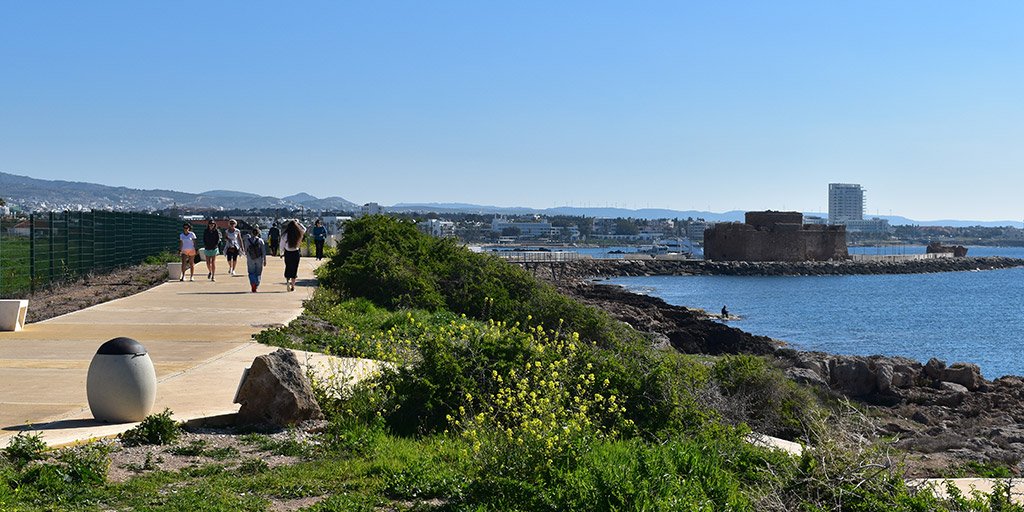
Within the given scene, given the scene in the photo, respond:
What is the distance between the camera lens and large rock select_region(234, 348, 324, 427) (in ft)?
34.4

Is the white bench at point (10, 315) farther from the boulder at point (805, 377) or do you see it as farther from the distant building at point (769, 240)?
the distant building at point (769, 240)

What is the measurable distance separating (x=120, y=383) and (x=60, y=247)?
20.2 meters

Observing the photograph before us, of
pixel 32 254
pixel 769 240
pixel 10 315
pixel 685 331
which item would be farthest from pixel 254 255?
pixel 769 240

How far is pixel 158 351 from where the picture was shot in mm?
15680

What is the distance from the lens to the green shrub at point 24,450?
8.70m

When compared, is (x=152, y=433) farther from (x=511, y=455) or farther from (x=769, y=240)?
(x=769, y=240)

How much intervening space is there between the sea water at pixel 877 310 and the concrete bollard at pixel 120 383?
36.2 metres

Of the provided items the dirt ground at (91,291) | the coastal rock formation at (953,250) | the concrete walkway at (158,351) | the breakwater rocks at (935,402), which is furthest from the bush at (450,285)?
the coastal rock formation at (953,250)

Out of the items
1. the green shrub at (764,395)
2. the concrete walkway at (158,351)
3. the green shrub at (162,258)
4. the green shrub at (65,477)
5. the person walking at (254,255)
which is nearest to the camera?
the green shrub at (65,477)

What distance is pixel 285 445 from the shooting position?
969 cm

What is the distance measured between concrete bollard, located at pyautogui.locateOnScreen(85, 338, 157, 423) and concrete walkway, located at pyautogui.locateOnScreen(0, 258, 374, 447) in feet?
0.50

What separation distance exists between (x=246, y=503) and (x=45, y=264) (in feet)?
72.5

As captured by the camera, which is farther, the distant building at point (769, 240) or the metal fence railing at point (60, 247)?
the distant building at point (769, 240)

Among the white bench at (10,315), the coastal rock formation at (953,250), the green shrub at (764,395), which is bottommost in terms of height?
the coastal rock formation at (953,250)
